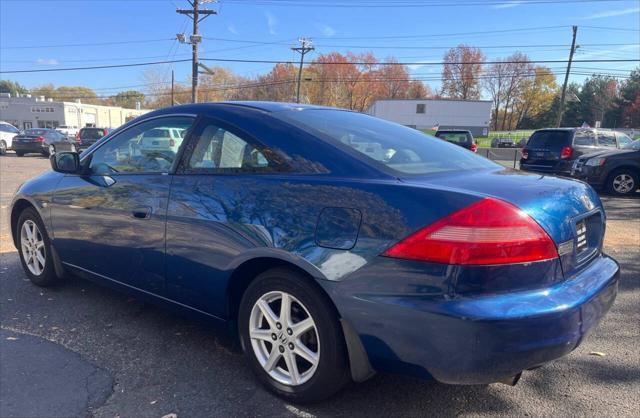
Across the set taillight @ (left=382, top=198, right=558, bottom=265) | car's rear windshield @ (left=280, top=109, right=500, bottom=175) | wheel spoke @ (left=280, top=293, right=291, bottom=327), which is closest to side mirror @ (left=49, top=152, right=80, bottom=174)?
car's rear windshield @ (left=280, top=109, right=500, bottom=175)

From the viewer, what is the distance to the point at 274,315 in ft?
8.39

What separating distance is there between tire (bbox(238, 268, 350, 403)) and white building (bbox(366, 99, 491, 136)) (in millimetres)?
66257

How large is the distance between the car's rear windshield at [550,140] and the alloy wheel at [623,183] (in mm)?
1703

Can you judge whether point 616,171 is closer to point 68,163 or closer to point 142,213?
point 142,213

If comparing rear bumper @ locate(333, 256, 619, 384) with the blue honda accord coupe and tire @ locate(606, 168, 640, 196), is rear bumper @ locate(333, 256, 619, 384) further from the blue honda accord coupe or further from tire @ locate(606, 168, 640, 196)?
tire @ locate(606, 168, 640, 196)

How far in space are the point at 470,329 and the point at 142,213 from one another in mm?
2158

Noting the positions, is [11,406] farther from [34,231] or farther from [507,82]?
[507,82]

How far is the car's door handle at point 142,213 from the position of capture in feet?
10.1

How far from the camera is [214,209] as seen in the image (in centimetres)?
Result: 273

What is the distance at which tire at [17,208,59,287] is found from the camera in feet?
13.5

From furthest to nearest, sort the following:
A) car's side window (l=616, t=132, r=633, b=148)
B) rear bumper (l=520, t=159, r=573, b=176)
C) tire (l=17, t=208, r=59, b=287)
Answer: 1. car's side window (l=616, t=132, r=633, b=148)
2. rear bumper (l=520, t=159, r=573, b=176)
3. tire (l=17, t=208, r=59, b=287)

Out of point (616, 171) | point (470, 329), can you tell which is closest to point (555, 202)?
point (470, 329)

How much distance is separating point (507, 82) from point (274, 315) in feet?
330

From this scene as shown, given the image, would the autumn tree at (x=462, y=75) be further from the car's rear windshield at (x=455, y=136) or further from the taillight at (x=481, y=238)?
the taillight at (x=481, y=238)
